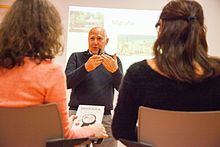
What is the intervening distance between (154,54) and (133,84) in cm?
16

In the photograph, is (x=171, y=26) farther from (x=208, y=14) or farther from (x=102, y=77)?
(x=208, y=14)

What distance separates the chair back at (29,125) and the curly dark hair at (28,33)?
21 cm

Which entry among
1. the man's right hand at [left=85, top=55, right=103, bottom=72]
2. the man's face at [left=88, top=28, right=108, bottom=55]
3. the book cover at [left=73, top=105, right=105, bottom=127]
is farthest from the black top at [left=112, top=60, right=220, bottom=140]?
the man's face at [left=88, top=28, right=108, bottom=55]

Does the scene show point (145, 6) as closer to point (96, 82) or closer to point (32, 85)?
point (96, 82)

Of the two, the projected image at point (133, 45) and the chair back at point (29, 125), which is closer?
the chair back at point (29, 125)

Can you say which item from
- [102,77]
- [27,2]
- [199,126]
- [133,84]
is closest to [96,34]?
[102,77]

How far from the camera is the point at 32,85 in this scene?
3.58 feet

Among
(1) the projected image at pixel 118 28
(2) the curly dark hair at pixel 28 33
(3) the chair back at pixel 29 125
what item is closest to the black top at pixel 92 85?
(1) the projected image at pixel 118 28

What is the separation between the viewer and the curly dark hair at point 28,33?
1148 mm

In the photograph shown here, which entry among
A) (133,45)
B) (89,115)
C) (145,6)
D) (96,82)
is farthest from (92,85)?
(145,6)

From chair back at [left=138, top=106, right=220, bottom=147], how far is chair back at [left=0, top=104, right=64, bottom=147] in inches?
14.2

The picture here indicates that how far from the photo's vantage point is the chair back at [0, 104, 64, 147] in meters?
1.07

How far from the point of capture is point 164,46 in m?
1.11

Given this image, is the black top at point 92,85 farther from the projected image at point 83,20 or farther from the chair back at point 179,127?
the chair back at point 179,127
